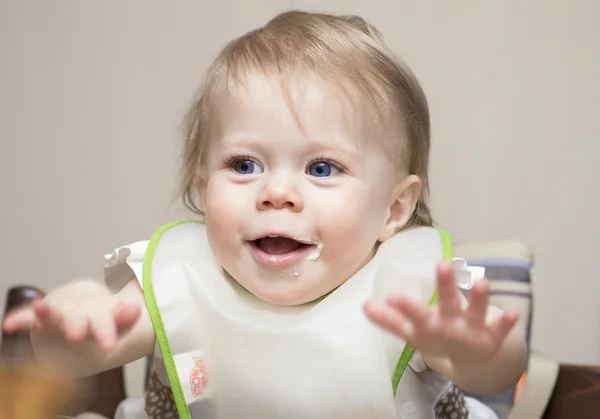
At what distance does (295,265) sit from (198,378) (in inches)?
7.0

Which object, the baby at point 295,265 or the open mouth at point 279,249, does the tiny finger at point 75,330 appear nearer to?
the baby at point 295,265

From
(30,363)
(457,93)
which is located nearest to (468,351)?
(30,363)

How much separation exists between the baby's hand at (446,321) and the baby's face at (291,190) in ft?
0.67

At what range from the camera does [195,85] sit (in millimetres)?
1574

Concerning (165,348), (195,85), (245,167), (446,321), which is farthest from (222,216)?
(195,85)

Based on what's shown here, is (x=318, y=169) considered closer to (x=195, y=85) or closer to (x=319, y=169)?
(x=319, y=169)

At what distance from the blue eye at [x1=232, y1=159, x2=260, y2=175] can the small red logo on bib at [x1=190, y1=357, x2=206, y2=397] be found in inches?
8.9

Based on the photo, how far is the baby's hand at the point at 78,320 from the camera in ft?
2.10

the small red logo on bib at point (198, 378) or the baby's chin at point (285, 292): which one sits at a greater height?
the baby's chin at point (285, 292)

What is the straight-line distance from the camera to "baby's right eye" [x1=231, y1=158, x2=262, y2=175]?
2.75ft

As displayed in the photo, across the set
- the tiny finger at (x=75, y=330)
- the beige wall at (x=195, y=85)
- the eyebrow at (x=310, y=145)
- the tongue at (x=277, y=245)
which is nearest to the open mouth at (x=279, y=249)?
the tongue at (x=277, y=245)

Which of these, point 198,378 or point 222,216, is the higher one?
point 222,216

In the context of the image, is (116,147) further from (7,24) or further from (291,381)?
(291,381)

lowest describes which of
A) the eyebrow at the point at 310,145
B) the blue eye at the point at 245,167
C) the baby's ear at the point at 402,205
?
the baby's ear at the point at 402,205
